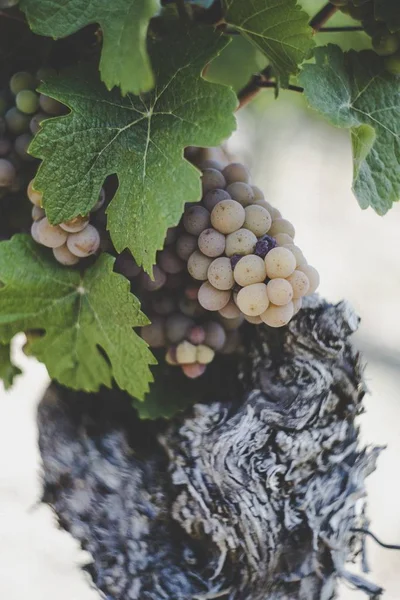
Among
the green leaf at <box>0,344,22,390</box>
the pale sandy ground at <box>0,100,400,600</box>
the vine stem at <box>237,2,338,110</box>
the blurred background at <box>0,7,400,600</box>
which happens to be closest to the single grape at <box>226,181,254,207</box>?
the vine stem at <box>237,2,338,110</box>

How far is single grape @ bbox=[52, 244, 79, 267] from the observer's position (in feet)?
1.81

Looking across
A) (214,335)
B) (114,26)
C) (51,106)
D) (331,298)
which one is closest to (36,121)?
(51,106)

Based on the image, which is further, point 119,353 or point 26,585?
point 26,585

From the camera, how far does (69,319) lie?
0.58m

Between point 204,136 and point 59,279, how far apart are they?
181 millimetres

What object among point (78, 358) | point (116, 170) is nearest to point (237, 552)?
point (78, 358)

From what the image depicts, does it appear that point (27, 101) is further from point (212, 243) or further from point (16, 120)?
point (212, 243)

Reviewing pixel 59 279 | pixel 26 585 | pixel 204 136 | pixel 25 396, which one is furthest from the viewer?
pixel 25 396

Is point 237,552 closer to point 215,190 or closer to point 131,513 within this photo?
point 131,513

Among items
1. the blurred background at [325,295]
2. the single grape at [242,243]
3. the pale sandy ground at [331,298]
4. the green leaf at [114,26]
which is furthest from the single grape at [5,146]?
the pale sandy ground at [331,298]

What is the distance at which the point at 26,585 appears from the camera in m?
1.56

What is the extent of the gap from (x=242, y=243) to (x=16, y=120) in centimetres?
21

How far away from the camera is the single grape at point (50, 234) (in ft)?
1.75

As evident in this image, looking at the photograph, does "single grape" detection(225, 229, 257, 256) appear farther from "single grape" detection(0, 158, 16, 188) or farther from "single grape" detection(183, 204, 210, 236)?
"single grape" detection(0, 158, 16, 188)
